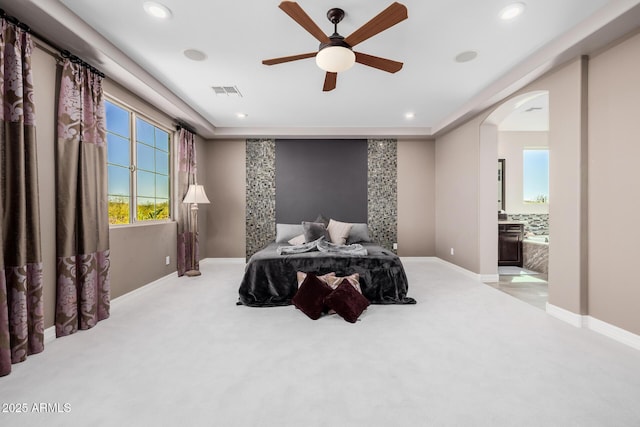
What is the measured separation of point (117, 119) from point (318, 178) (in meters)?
3.36

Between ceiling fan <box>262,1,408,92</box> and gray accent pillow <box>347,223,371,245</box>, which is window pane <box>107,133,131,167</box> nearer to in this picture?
ceiling fan <box>262,1,408,92</box>

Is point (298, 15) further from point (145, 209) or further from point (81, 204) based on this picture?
point (145, 209)

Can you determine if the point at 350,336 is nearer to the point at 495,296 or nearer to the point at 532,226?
the point at 495,296

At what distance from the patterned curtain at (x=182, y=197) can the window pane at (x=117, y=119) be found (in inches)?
42.5

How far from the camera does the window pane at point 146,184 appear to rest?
12.6ft

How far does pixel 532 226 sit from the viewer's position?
19.1 feet

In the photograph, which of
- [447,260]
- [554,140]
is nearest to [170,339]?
[554,140]

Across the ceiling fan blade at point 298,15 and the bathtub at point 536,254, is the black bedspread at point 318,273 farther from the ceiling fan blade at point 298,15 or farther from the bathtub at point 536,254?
the bathtub at point 536,254

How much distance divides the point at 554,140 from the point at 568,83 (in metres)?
0.53

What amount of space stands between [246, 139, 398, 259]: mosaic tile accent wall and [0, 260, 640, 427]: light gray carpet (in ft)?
9.32

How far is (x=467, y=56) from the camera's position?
9.37 feet

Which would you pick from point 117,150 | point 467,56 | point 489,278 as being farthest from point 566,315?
point 117,150

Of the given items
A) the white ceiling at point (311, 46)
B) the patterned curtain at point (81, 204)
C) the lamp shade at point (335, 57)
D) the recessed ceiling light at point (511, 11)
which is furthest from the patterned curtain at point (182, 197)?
the recessed ceiling light at point (511, 11)

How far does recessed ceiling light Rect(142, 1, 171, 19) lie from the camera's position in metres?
2.12
